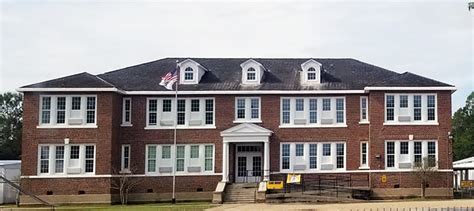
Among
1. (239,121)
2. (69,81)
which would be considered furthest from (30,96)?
(239,121)

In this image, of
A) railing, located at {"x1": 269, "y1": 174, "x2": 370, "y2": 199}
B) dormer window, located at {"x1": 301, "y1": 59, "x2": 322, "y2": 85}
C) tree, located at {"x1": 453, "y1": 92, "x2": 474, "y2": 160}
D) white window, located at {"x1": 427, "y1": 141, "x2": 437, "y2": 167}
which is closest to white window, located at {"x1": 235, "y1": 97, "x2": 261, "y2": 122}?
dormer window, located at {"x1": 301, "y1": 59, "x2": 322, "y2": 85}

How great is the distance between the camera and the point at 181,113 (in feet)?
155

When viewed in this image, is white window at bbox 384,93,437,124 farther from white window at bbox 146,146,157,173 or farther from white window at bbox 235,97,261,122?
white window at bbox 146,146,157,173

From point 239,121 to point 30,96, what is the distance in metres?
13.2

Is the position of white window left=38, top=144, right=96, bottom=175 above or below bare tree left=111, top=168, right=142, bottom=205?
above

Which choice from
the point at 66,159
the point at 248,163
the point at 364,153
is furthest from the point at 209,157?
the point at 364,153

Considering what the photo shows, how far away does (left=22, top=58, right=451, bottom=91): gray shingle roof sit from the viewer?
4572 centimetres

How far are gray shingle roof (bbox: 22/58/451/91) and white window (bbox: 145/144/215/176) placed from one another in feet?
12.6

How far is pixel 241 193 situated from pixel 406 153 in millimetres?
10744

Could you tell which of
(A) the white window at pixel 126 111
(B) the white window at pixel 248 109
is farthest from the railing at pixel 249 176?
(A) the white window at pixel 126 111

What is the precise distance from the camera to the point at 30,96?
4466cm

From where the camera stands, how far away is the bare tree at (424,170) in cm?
4459

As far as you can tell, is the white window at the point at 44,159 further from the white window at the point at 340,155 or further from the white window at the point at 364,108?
the white window at the point at 364,108

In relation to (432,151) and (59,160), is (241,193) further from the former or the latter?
(432,151)
